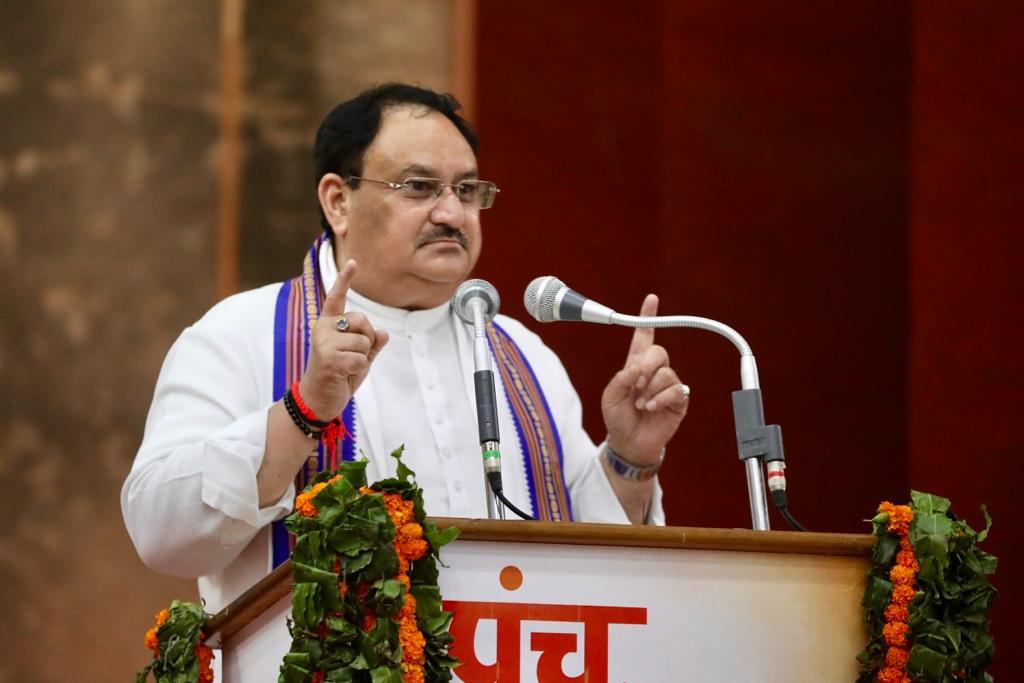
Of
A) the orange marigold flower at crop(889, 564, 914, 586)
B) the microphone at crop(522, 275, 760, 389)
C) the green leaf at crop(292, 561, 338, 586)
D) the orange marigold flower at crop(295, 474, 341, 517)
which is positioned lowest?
the orange marigold flower at crop(889, 564, 914, 586)

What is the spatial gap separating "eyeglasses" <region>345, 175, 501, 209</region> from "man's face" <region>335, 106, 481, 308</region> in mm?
11

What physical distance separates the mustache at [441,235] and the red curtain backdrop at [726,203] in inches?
51.4

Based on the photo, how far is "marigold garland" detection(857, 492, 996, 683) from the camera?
2039 mm

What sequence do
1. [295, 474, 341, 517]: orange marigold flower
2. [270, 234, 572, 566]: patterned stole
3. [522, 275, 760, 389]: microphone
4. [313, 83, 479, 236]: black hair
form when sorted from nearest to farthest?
1. [295, 474, 341, 517]: orange marigold flower
2. [522, 275, 760, 389]: microphone
3. [270, 234, 572, 566]: patterned stole
4. [313, 83, 479, 236]: black hair

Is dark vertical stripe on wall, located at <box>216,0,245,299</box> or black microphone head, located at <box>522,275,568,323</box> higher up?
dark vertical stripe on wall, located at <box>216,0,245,299</box>

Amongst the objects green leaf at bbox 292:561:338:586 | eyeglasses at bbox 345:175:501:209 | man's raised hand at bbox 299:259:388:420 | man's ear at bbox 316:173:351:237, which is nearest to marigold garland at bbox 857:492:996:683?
green leaf at bbox 292:561:338:586

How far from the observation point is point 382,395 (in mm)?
3078

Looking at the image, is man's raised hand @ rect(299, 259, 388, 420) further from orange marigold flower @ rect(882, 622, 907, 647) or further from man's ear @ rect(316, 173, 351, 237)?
orange marigold flower @ rect(882, 622, 907, 647)

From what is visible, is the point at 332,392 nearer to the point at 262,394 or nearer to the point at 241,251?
the point at 262,394

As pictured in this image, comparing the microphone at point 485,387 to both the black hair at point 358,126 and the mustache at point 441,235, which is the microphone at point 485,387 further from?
→ the black hair at point 358,126

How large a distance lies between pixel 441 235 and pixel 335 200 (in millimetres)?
291

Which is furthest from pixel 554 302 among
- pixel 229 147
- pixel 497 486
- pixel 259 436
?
pixel 229 147

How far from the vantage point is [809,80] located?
4434 millimetres

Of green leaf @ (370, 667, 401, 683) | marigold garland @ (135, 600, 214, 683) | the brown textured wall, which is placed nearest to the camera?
green leaf @ (370, 667, 401, 683)
